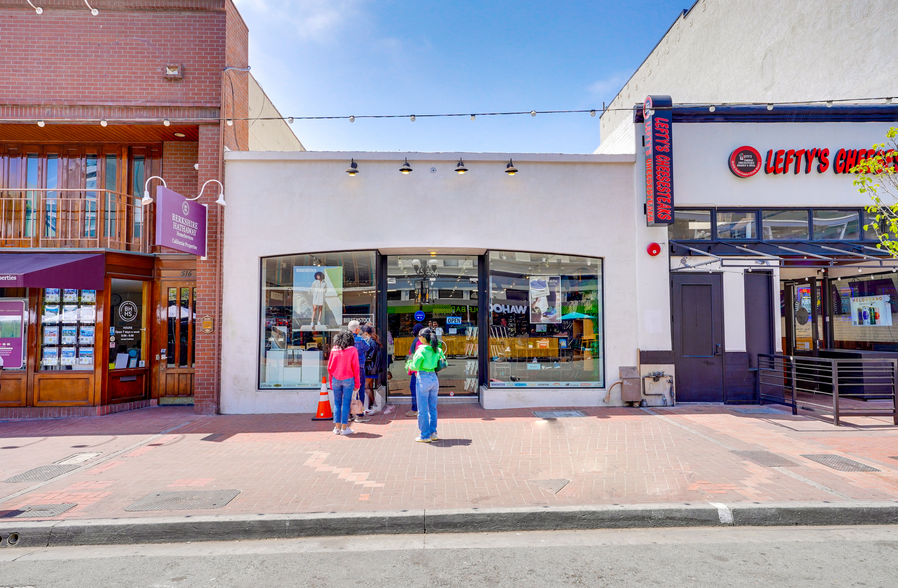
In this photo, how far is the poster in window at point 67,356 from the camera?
400 inches

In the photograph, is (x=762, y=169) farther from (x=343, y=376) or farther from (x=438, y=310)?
(x=343, y=376)

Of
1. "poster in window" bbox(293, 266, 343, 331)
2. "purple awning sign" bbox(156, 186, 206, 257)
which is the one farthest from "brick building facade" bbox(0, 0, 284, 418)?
"poster in window" bbox(293, 266, 343, 331)

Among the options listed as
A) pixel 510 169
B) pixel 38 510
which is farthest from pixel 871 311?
pixel 38 510

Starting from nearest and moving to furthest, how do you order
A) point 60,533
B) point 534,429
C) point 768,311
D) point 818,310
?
1. point 60,533
2. point 534,429
3. point 768,311
4. point 818,310

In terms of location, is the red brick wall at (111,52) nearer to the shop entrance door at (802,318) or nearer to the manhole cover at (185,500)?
the manhole cover at (185,500)

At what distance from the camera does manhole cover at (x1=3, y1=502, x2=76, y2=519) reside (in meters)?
4.95

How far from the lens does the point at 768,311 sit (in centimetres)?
1063

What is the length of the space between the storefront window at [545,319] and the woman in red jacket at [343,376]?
138 inches

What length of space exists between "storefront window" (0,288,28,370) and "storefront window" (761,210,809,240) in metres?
15.7

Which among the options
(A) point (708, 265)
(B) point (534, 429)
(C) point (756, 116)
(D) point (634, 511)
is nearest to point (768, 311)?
(A) point (708, 265)

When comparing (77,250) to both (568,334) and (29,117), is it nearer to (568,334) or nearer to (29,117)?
(29,117)

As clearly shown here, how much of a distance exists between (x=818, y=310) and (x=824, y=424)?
4.78 metres

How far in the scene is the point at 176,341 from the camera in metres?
11.1

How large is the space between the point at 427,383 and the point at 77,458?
500 cm
